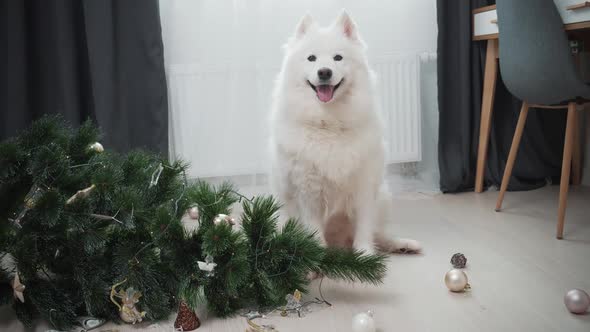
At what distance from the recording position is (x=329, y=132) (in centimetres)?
212

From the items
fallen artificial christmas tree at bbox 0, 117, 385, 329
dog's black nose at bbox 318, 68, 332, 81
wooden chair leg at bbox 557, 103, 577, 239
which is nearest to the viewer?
fallen artificial christmas tree at bbox 0, 117, 385, 329

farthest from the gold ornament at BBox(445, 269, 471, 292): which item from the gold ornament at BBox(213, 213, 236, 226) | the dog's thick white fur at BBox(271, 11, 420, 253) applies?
the gold ornament at BBox(213, 213, 236, 226)

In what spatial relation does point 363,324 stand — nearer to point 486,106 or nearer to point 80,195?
point 80,195

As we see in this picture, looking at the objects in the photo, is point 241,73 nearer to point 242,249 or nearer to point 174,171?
point 174,171

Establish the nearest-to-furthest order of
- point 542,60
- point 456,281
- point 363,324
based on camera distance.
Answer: point 363,324
point 456,281
point 542,60

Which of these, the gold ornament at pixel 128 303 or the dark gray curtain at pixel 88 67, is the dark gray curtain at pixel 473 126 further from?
the gold ornament at pixel 128 303

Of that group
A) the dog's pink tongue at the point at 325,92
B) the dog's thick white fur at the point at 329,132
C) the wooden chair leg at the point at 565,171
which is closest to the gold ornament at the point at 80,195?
the dog's thick white fur at the point at 329,132

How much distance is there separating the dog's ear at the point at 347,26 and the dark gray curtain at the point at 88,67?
1272 millimetres

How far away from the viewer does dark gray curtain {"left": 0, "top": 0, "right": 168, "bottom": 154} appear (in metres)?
2.89

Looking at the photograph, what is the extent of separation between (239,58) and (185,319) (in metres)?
1.87

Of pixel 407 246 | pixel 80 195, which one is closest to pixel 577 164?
pixel 407 246

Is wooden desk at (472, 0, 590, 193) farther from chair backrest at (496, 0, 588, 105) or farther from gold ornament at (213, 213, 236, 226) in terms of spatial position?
gold ornament at (213, 213, 236, 226)

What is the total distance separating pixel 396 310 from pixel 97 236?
0.93m

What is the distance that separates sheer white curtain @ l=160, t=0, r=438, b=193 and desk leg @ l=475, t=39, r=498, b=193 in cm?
37
